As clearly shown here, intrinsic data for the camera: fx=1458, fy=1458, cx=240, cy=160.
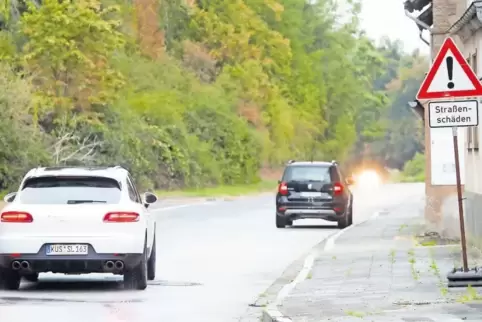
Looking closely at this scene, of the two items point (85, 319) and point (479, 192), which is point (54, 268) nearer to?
point (85, 319)

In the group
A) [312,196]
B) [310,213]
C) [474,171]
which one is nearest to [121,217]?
[474,171]

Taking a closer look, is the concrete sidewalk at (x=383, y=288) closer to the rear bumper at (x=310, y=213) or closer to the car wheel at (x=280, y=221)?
the rear bumper at (x=310, y=213)

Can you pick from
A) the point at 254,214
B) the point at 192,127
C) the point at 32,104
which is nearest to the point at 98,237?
the point at 254,214

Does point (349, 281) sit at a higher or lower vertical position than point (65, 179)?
lower

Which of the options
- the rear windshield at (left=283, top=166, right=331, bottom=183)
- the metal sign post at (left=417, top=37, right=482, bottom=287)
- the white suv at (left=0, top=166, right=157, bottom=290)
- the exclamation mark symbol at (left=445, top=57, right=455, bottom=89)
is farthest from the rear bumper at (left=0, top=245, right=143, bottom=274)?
the rear windshield at (left=283, top=166, right=331, bottom=183)

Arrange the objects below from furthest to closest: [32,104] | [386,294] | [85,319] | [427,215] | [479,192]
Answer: [32,104] < [427,215] < [479,192] < [386,294] < [85,319]

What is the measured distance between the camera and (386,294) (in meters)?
15.8

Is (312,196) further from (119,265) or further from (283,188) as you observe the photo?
(119,265)

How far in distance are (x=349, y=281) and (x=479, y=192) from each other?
6.23m

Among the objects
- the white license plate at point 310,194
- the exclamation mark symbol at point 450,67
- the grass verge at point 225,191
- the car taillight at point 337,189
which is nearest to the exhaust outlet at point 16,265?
the exclamation mark symbol at point 450,67

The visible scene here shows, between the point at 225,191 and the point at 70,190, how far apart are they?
208 feet

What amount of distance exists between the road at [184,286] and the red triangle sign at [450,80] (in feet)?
10.4

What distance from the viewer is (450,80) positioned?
16281mm

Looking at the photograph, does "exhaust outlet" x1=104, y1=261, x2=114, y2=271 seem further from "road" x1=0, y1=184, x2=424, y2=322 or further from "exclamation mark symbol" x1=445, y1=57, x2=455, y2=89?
"exclamation mark symbol" x1=445, y1=57, x2=455, y2=89
